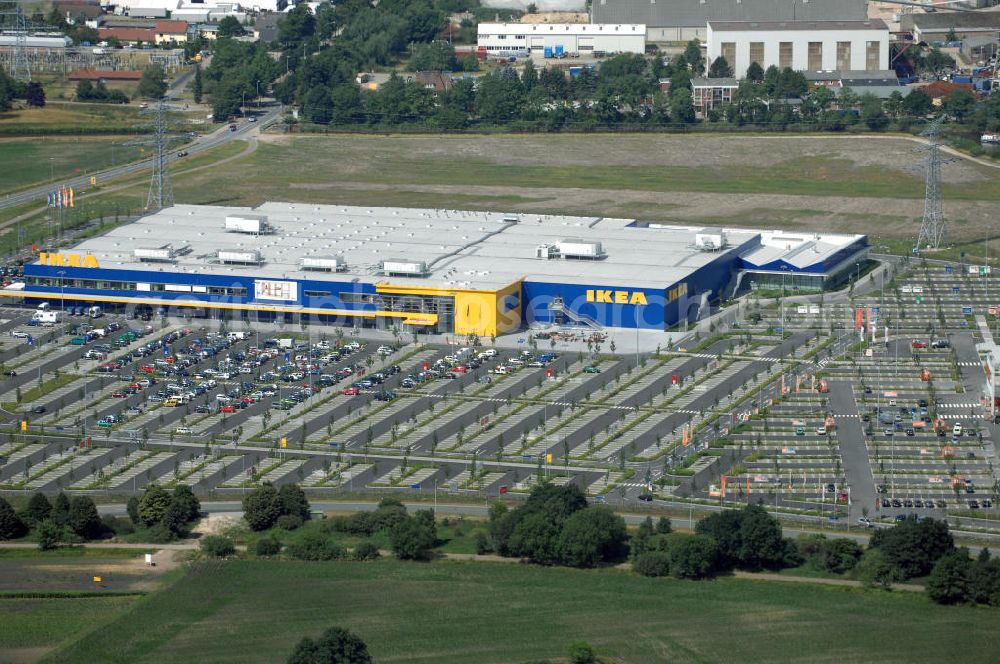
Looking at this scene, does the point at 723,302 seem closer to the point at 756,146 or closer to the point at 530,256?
the point at 530,256

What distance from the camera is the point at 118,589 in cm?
5534

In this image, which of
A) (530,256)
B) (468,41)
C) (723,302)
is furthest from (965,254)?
(468,41)

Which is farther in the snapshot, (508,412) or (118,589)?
(508,412)

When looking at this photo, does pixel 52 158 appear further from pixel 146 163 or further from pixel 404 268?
pixel 404 268

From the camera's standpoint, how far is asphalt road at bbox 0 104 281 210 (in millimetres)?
111875

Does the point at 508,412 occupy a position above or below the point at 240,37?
below

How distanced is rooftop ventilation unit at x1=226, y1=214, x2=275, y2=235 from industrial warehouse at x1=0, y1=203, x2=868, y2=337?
0.07m

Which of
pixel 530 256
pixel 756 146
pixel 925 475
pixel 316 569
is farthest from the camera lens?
Answer: pixel 756 146

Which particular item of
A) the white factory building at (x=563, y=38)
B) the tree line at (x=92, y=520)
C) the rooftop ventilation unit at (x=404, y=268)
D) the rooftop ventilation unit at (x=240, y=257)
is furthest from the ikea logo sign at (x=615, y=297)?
the white factory building at (x=563, y=38)

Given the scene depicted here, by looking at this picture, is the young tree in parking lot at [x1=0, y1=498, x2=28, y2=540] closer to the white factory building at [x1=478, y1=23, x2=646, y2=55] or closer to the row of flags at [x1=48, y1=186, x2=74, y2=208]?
the row of flags at [x1=48, y1=186, x2=74, y2=208]

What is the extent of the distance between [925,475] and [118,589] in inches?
1040

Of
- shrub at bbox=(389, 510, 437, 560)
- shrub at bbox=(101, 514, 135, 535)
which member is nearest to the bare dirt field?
shrub at bbox=(389, 510, 437, 560)

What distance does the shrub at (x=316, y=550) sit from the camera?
57281 mm

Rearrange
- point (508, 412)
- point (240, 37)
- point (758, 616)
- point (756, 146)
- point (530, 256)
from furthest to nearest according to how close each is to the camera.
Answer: point (240, 37) → point (756, 146) → point (530, 256) → point (508, 412) → point (758, 616)
